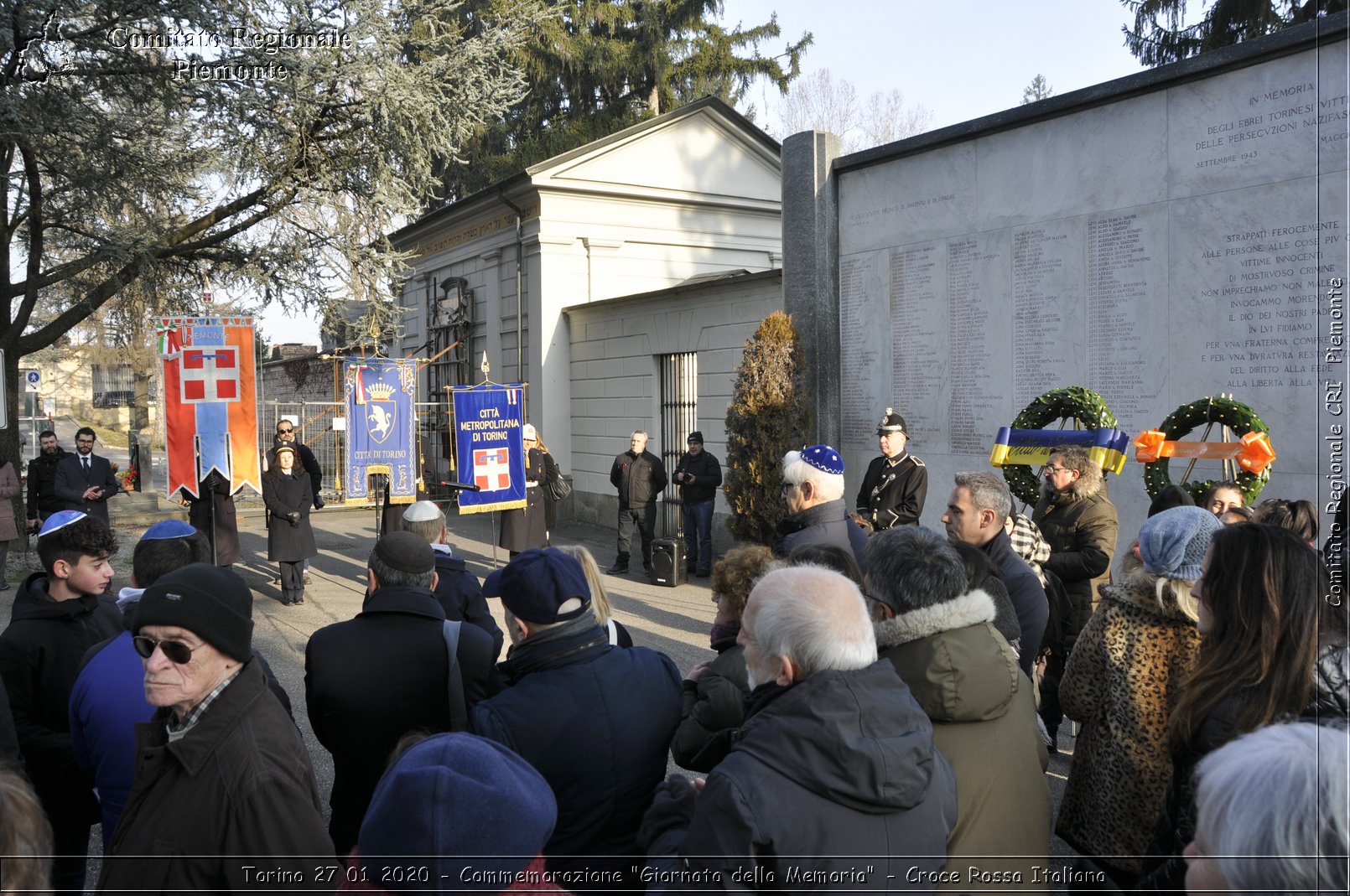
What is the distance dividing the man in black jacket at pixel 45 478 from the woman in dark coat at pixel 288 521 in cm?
280

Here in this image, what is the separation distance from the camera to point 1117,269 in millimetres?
8188

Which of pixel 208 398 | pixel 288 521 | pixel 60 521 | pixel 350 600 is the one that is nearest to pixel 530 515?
pixel 350 600

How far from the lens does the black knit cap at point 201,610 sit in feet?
7.48

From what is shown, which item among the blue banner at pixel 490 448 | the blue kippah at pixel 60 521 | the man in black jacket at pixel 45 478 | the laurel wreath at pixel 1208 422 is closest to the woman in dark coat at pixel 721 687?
the blue kippah at pixel 60 521

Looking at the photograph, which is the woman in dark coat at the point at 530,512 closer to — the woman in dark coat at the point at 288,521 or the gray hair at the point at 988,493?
the woman in dark coat at the point at 288,521

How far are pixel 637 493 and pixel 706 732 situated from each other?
9.74m

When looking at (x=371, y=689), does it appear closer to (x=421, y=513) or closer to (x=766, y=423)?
(x=421, y=513)

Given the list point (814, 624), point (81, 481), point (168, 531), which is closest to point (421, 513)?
point (168, 531)

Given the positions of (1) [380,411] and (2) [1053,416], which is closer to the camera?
(2) [1053,416]

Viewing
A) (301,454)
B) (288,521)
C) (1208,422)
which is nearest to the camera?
(1208,422)

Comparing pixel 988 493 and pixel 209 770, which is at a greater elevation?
pixel 988 493

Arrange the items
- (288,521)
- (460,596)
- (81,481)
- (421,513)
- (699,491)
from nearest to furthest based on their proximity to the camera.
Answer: (460,596), (421,513), (288,521), (81,481), (699,491)

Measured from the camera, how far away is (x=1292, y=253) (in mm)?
7012

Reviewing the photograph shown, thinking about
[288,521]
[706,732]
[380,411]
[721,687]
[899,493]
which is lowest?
[288,521]
